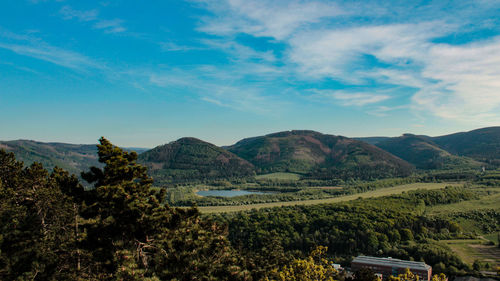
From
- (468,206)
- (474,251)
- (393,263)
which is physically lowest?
(474,251)

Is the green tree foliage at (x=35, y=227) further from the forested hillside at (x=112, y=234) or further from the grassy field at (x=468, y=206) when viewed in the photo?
the grassy field at (x=468, y=206)

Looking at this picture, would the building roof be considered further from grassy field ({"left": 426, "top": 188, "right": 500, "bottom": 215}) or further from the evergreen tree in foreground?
the evergreen tree in foreground

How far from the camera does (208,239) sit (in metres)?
22.7

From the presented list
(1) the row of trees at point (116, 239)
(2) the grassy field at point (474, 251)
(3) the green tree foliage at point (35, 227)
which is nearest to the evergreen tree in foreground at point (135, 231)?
(1) the row of trees at point (116, 239)

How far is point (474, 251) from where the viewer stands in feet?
264

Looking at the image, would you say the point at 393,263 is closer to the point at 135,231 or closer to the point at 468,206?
the point at 135,231

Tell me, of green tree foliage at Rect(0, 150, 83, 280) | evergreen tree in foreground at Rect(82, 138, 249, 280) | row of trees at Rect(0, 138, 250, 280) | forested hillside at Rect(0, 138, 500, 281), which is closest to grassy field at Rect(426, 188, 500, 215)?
forested hillside at Rect(0, 138, 500, 281)

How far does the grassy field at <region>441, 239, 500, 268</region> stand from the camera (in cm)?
7400

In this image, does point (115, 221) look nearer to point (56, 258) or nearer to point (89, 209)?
point (89, 209)

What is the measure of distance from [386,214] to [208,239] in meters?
99.0

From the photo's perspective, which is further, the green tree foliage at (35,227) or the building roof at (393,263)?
the building roof at (393,263)

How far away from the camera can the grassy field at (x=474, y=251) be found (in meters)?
74.0

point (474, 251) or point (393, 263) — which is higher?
point (393, 263)

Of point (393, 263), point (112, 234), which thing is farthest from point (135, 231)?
point (393, 263)
